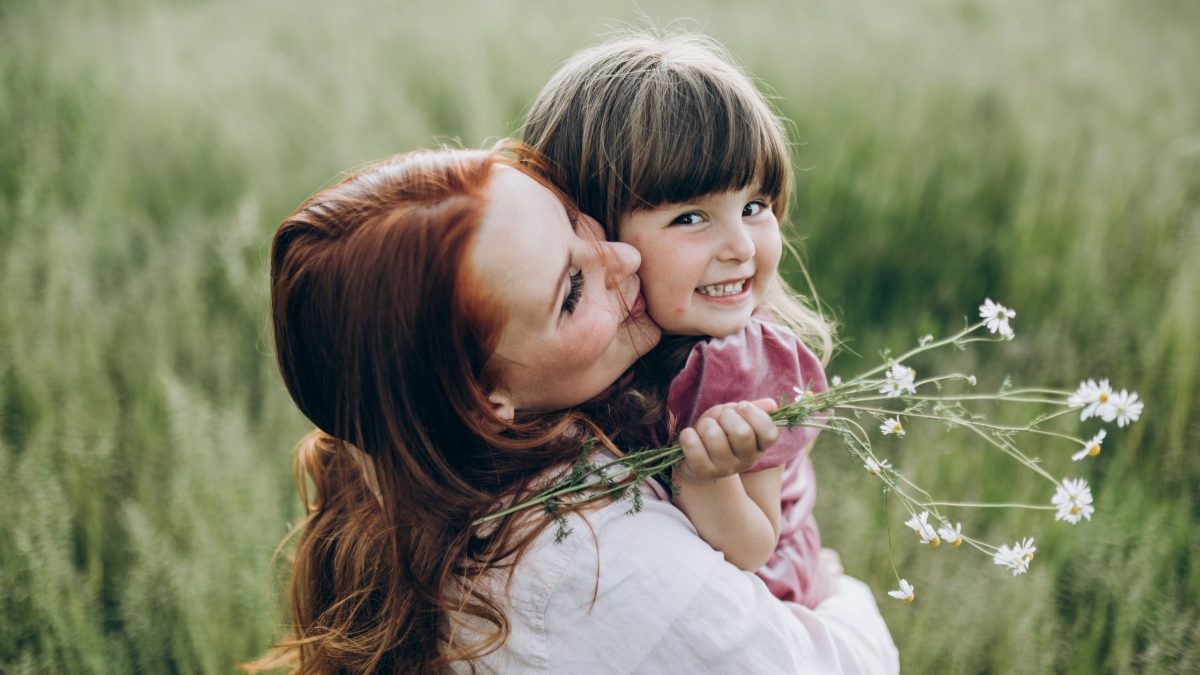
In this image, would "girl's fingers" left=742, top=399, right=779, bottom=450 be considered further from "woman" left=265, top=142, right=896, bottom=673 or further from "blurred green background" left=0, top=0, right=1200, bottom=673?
"blurred green background" left=0, top=0, right=1200, bottom=673

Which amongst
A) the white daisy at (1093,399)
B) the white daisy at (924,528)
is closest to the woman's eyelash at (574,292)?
the white daisy at (924,528)

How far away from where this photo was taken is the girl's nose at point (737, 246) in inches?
71.4

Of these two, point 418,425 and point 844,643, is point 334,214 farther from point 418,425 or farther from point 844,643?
point 844,643

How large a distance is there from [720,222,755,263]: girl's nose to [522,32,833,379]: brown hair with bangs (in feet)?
0.29

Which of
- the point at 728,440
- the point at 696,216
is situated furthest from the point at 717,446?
the point at 696,216

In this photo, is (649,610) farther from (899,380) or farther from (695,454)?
(899,380)

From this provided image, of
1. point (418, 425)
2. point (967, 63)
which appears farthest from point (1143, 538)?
point (967, 63)

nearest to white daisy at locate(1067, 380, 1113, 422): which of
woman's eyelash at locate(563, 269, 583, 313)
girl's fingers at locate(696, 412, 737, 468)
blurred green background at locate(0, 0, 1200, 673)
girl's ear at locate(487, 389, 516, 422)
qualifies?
girl's fingers at locate(696, 412, 737, 468)

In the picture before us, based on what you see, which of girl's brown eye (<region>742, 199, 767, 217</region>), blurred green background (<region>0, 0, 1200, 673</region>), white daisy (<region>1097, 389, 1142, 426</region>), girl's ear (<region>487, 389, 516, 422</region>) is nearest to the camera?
white daisy (<region>1097, 389, 1142, 426</region>)

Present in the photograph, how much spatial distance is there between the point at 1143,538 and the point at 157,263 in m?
3.53

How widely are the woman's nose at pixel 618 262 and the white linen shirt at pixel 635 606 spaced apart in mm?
420

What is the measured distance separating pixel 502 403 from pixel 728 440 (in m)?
0.43

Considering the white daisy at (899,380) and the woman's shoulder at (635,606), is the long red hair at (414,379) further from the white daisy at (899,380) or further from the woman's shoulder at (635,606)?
the white daisy at (899,380)

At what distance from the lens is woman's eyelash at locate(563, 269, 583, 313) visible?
1666 mm
